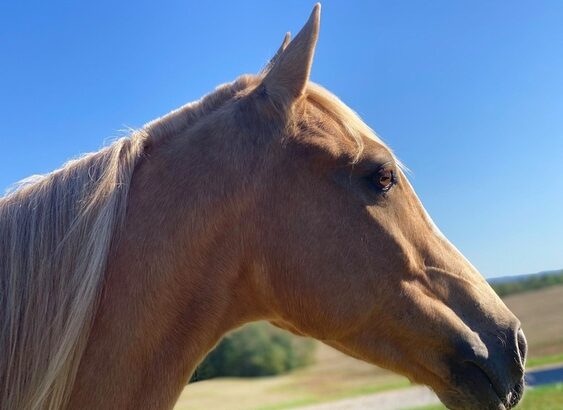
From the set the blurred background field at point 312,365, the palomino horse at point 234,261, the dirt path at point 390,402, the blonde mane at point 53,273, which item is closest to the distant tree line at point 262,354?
the blurred background field at point 312,365

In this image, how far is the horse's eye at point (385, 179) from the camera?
2.32 m

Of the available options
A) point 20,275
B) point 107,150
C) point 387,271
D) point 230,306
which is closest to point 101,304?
point 20,275

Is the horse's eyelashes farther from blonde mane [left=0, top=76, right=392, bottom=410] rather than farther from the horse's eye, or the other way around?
blonde mane [left=0, top=76, right=392, bottom=410]

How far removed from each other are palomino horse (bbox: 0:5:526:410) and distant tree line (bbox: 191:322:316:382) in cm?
3744

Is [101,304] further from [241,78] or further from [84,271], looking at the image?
[241,78]

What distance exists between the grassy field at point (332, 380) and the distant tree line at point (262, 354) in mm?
1013

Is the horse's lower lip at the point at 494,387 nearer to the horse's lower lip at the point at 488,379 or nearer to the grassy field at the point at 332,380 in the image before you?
the horse's lower lip at the point at 488,379

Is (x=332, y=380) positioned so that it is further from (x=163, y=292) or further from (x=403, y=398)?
(x=163, y=292)

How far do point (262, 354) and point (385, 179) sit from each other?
4355 cm

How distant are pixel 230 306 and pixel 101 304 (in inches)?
20.1

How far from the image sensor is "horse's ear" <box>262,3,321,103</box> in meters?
2.15

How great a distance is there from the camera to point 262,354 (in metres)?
43.9

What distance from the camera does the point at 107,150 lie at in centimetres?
222

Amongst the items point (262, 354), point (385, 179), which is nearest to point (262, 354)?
point (262, 354)
